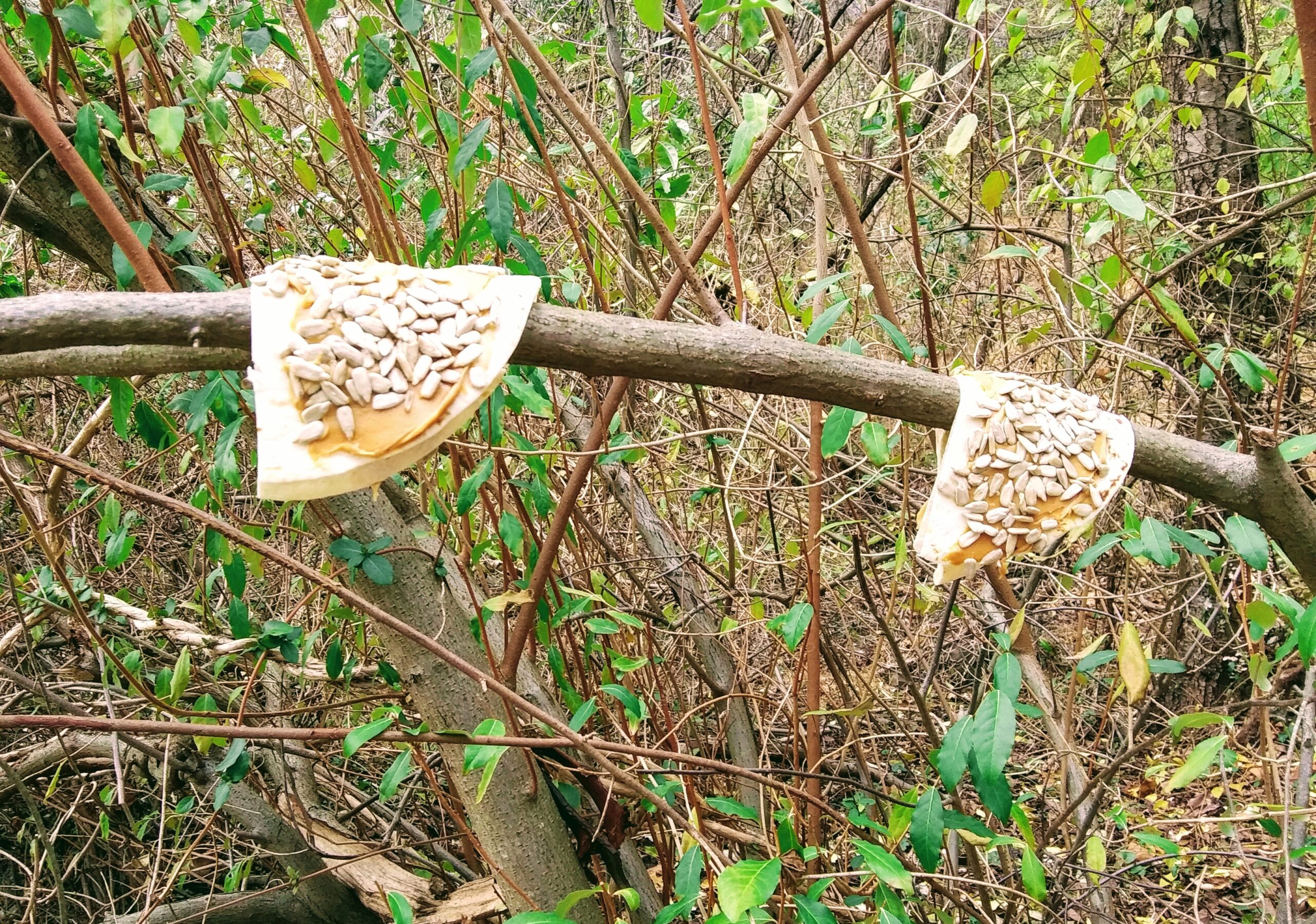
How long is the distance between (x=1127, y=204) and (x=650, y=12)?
0.73 m

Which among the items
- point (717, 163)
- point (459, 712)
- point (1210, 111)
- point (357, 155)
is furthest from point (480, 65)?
point (1210, 111)

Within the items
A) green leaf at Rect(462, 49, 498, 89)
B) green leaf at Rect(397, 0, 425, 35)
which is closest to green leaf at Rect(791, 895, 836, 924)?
green leaf at Rect(462, 49, 498, 89)

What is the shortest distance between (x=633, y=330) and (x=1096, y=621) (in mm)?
2646

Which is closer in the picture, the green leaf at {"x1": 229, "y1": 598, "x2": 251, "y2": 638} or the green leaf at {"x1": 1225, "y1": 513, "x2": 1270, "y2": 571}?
the green leaf at {"x1": 1225, "y1": 513, "x2": 1270, "y2": 571}

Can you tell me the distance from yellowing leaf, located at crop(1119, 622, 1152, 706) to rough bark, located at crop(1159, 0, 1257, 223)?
2.45 metres

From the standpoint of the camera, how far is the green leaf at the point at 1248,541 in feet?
3.54

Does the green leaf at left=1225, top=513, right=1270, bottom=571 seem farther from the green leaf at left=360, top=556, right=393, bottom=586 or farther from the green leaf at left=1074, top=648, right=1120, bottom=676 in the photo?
the green leaf at left=360, top=556, right=393, bottom=586

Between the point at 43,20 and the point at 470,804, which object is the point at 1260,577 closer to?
the point at 470,804

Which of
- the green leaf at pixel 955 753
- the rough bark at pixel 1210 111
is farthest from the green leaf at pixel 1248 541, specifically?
the rough bark at pixel 1210 111

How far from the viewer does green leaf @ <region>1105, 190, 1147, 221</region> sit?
1143 millimetres

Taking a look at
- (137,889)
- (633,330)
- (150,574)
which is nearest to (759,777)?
(633,330)

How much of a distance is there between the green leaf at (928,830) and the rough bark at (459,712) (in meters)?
0.67

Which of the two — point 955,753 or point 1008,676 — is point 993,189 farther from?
point 955,753

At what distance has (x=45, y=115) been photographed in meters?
0.98
